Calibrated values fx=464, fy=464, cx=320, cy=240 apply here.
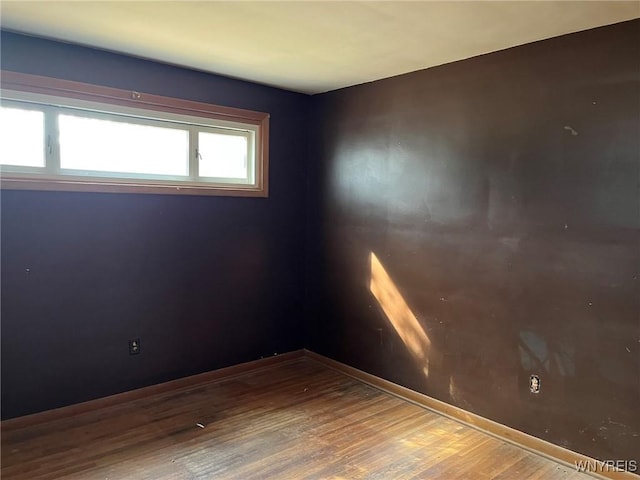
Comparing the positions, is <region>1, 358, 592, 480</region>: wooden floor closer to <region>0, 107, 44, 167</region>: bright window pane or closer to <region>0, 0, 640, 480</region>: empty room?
<region>0, 0, 640, 480</region>: empty room

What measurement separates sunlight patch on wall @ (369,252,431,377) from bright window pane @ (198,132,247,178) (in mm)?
1319

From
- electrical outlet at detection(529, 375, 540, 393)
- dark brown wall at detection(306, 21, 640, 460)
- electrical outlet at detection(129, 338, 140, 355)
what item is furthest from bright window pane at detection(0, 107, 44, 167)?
electrical outlet at detection(529, 375, 540, 393)

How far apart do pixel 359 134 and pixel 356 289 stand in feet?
4.10

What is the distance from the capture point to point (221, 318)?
12.1ft

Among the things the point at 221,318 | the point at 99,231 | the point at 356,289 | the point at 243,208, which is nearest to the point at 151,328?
the point at 221,318

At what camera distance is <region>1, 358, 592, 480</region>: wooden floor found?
7.99ft

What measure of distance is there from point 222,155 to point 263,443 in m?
2.17

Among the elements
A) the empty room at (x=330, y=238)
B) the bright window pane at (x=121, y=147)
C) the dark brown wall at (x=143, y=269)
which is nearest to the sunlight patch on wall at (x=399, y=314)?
the empty room at (x=330, y=238)

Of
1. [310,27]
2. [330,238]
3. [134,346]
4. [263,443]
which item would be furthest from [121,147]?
[263,443]

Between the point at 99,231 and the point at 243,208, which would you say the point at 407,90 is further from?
the point at 99,231

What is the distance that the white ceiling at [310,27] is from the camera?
7.20 ft

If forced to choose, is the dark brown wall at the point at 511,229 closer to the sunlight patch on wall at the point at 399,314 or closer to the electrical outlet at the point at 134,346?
the sunlight patch on wall at the point at 399,314

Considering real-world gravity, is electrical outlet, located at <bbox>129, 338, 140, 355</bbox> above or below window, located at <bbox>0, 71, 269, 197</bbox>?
below

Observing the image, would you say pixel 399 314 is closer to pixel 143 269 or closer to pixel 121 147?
pixel 143 269
